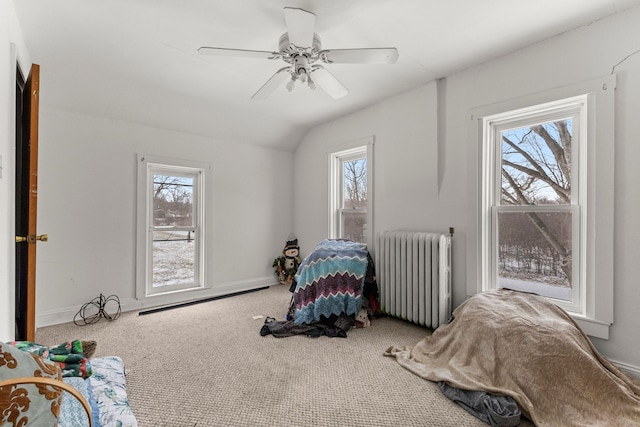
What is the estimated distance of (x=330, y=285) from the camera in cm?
286

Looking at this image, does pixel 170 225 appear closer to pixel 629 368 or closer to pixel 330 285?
pixel 330 285

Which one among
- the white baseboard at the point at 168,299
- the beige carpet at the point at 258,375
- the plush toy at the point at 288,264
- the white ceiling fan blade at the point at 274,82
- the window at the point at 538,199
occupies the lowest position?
the beige carpet at the point at 258,375

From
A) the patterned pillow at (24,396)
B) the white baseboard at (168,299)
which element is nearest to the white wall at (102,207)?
the white baseboard at (168,299)

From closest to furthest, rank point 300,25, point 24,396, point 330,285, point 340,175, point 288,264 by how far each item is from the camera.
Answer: point 24,396 → point 300,25 → point 330,285 → point 340,175 → point 288,264

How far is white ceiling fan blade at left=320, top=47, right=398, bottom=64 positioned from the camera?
1.75 meters

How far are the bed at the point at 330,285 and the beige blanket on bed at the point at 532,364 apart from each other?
0.71m

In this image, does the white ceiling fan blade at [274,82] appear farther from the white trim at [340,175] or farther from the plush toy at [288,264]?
the plush toy at [288,264]

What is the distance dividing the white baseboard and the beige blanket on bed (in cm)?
253

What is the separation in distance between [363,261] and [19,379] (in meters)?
2.54

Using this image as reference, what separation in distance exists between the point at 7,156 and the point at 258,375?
202cm

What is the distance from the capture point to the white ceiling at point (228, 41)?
71.5 inches

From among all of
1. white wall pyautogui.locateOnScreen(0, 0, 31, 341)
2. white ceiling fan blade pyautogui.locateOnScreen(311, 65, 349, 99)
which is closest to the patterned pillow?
white wall pyautogui.locateOnScreen(0, 0, 31, 341)

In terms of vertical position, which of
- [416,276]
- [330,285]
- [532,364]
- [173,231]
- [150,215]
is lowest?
[532,364]

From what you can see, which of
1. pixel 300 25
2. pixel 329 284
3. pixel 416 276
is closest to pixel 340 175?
pixel 329 284
